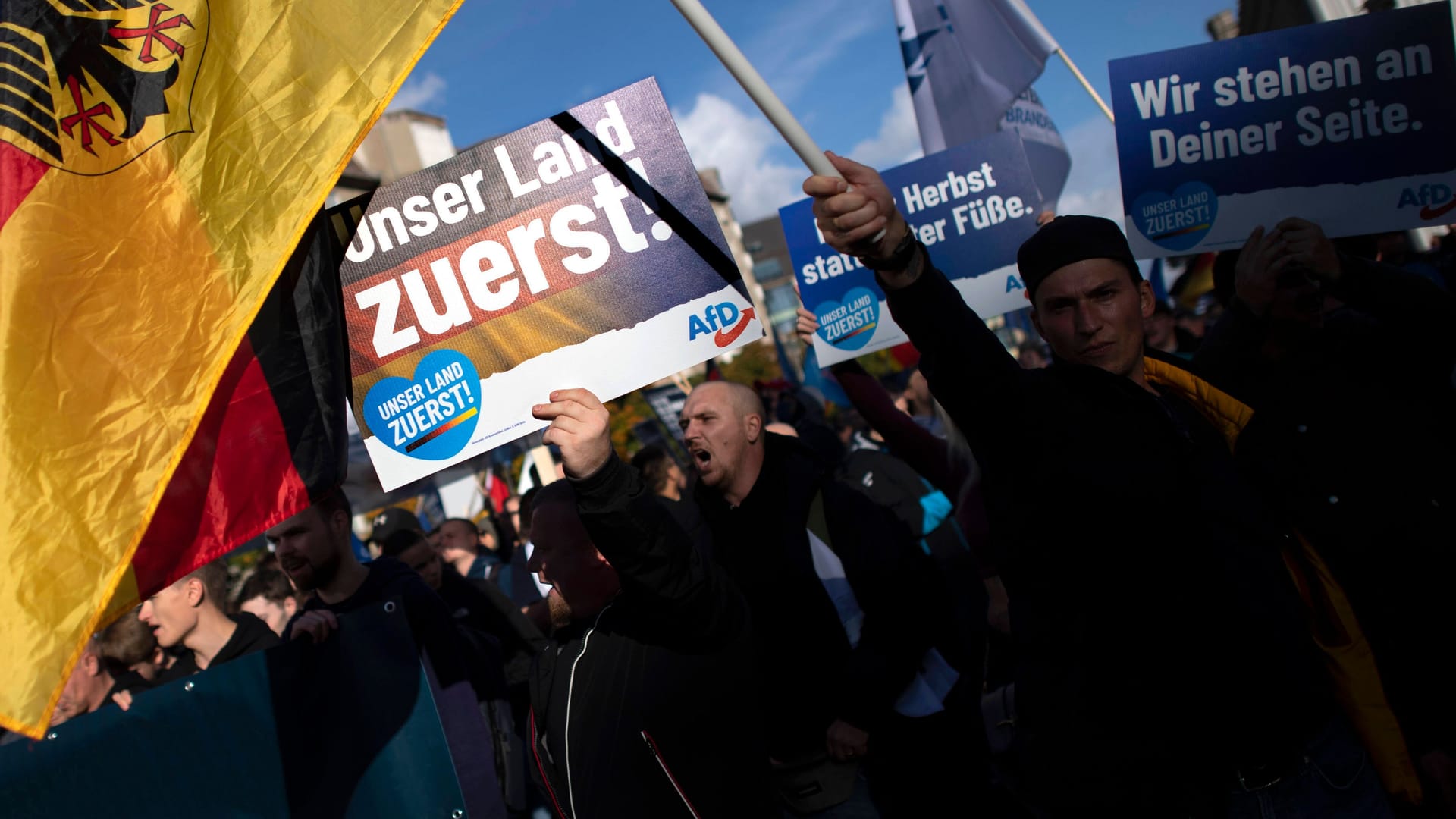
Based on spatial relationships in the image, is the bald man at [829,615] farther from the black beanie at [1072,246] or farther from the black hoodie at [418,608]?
the black beanie at [1072,246]

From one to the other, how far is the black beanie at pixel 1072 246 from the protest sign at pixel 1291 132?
4.40 ft

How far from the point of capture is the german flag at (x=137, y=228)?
6.10 feet

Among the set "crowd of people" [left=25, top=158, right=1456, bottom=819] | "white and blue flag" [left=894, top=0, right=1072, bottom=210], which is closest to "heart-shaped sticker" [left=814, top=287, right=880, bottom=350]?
"crowd of people" [left=25, top=158, right=1456, bottom=819]

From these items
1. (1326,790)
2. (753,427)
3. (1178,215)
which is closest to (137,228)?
(753,427)

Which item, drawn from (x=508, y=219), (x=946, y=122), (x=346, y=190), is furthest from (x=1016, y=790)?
(x=346, y=190)

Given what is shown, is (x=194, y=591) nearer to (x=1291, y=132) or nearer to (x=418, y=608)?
(x=418, y=608)

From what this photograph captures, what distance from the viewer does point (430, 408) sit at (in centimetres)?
262

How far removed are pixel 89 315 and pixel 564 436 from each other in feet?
3.45

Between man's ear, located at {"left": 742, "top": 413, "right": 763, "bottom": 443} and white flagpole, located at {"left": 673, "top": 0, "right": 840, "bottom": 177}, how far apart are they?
5.56 ft

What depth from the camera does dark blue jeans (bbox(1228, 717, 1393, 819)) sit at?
6.06 ft

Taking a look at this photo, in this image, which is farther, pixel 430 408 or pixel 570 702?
pixel 430 408

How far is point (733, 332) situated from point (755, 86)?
0.91 metres

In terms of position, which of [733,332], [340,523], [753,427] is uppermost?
[733,332]

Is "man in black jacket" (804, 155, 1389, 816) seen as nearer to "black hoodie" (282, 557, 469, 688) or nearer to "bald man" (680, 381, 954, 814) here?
"bald man" (680, 381, 954, 814)
